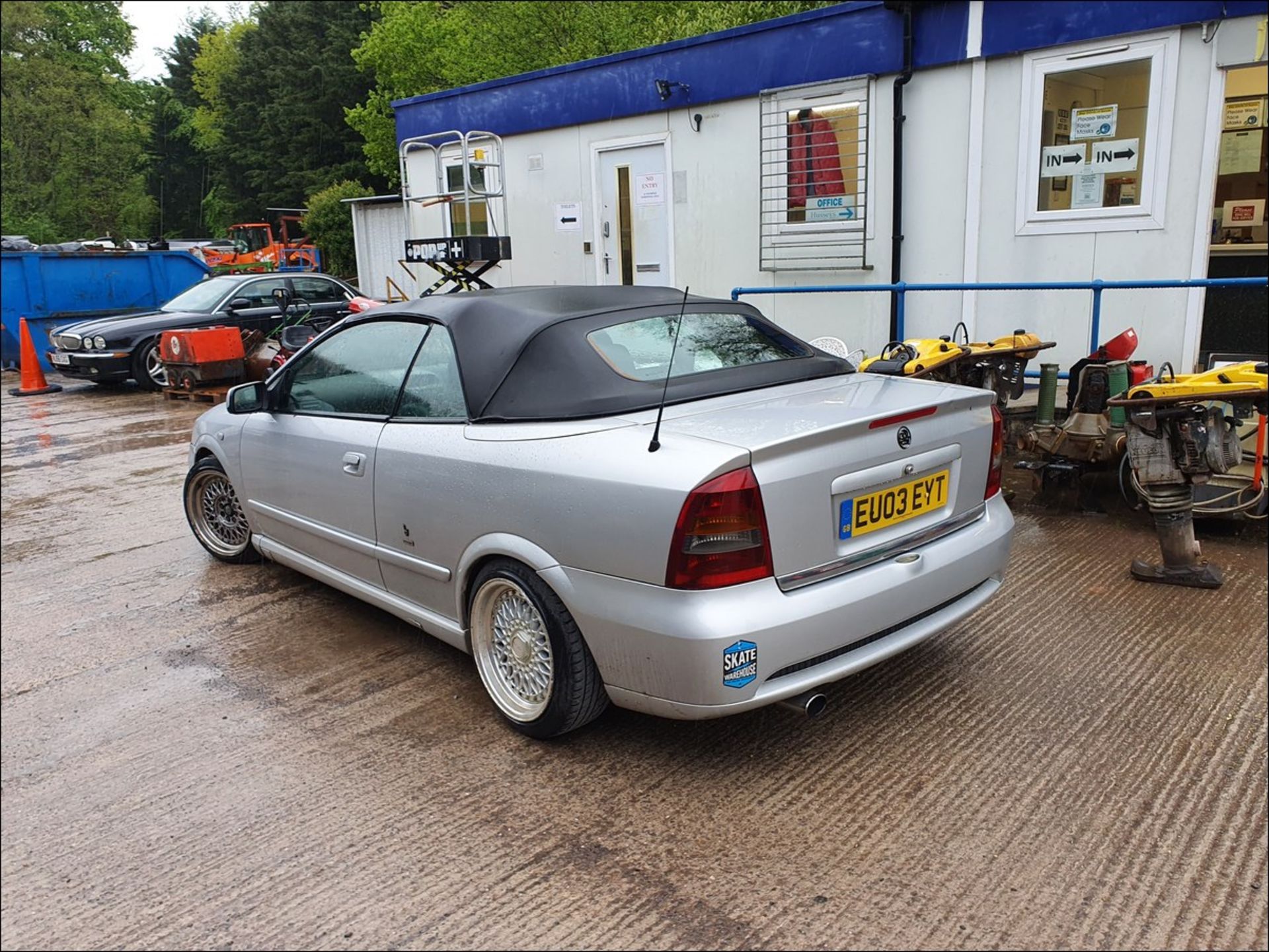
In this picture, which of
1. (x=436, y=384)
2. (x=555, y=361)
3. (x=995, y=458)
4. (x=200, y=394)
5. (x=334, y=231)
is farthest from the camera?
(x=334, y=231)

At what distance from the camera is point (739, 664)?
270 centimetres

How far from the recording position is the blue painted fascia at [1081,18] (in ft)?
22.1

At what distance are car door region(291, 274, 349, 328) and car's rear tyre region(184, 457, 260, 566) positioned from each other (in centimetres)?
777

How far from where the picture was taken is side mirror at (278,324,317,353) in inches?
436

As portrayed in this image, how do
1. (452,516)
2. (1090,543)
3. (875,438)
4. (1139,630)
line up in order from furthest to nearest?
(1090,543) → (1139,630) → (452,516) → (875,438)

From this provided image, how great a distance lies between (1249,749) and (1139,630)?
3.25ft

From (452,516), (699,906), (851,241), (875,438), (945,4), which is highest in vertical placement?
(945,4)

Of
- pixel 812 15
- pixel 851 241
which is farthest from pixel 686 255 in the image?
pixel 812 15

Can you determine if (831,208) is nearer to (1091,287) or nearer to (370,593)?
(1091,287)

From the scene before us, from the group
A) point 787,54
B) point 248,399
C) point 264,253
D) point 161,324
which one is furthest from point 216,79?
point 248,399

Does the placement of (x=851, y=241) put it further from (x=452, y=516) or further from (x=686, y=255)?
(x=452, y=516)

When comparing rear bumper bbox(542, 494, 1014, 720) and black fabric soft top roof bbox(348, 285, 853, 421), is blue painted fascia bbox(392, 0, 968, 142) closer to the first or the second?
black fabric soft top roof bbox(348, 285, 853, 421)

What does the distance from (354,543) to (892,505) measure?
218cm

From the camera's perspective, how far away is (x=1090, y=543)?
5.16 m
